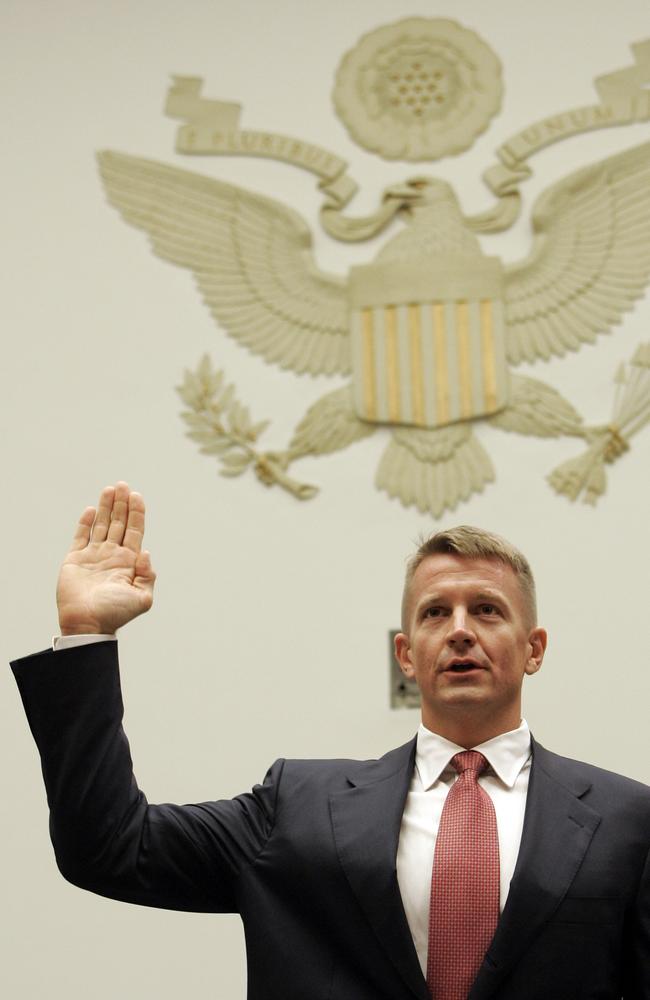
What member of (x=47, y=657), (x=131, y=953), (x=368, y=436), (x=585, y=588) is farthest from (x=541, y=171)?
(x=47, y=657)

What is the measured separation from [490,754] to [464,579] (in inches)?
11.0

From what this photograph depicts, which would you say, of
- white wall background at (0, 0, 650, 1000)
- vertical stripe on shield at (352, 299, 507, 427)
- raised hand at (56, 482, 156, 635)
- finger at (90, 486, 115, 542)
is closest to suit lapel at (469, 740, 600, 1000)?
raised hand at (56, 482, 156, 635)

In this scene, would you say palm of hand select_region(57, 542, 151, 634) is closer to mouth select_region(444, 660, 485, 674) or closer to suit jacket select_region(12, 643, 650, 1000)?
suit jacket select_region(12, 643, 650, 1000)

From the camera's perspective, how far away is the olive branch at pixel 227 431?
14.5 ft

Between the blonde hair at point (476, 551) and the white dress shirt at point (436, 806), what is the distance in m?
0.22

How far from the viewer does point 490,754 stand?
2.03m

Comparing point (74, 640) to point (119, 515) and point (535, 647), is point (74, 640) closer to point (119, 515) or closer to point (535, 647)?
point (119, 515)

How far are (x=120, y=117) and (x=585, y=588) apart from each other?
2.33 m

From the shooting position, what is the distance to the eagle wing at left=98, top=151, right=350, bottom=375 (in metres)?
4.52

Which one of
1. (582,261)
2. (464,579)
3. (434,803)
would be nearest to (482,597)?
(464,579)

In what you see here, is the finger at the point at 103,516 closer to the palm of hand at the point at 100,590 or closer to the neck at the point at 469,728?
the palm of hand at the point at 100,590

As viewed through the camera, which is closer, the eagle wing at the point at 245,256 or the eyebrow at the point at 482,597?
the eyebrow at the point at 482,597

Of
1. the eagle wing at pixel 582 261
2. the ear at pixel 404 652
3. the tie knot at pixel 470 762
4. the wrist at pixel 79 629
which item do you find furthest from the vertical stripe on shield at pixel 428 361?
the wrist at pixel 79 629

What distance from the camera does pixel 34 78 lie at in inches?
185
